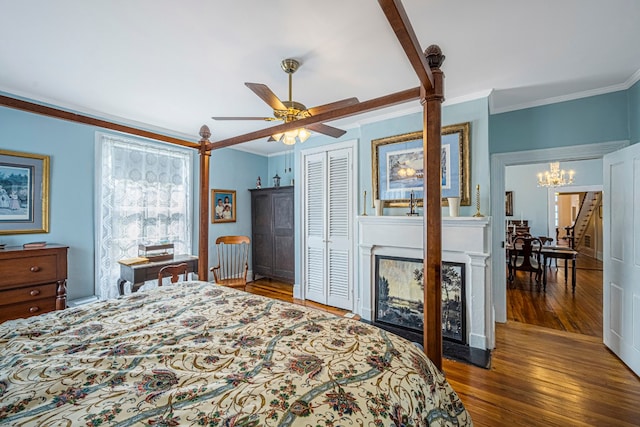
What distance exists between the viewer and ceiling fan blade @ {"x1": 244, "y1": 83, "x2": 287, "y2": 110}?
1.83 m

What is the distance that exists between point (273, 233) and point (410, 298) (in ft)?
8.88

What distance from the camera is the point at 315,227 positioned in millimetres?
4191

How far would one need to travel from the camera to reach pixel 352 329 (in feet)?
4.18

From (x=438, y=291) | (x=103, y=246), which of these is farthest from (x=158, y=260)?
(x=438, y=291)

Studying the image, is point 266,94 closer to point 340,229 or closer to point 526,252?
point 340,229

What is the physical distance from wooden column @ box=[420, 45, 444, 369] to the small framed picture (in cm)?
415

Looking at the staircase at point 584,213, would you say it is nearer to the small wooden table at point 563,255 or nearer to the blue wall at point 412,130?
the small wooden table at point 563,255

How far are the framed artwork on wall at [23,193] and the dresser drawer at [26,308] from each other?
795 millimetres

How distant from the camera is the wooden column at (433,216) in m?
1.28

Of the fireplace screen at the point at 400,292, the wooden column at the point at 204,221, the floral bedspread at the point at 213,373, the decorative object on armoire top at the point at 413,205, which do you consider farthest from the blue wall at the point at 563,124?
the wooden column at the point at 204,221

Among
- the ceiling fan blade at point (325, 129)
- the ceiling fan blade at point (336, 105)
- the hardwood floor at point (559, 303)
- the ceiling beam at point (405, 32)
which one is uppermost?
the ceiling fan blade at point (336, 105)

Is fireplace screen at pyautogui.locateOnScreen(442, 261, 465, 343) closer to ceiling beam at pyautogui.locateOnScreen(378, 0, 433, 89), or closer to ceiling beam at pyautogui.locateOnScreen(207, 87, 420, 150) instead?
ceiling beam at pyautogui.locateOnScreen(207, 87, 420, 150)

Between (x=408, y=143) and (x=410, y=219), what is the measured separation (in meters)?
A: 0.93

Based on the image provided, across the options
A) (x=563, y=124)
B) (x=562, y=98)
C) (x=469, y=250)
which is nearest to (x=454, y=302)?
(x=469, y=250)
